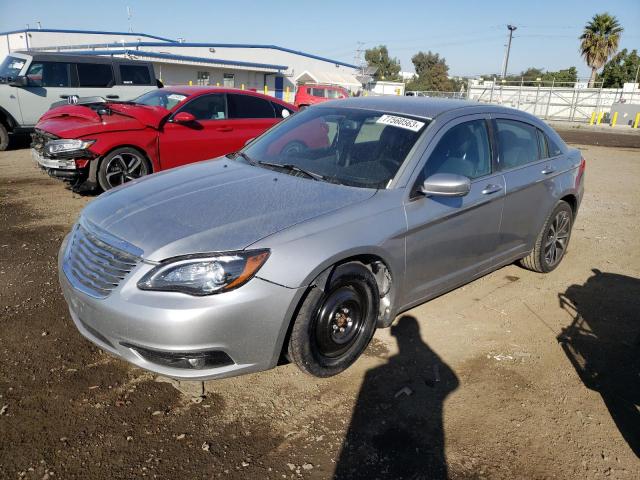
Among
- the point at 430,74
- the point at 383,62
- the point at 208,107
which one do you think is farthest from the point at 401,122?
the point at 383,62

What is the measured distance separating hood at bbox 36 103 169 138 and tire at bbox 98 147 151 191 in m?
0.33

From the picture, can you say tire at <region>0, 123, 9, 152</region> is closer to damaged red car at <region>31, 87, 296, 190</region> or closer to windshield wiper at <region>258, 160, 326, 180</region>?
damaged red car at <region>31, 87, 296, 190</region>

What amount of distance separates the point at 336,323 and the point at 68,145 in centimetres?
521

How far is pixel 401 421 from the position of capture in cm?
279

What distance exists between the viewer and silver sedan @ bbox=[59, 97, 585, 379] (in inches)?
101

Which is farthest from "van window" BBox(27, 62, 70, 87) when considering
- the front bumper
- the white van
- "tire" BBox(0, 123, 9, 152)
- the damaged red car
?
the front bumper

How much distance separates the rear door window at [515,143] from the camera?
414 cm

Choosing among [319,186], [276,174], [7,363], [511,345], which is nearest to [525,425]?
[511,345]

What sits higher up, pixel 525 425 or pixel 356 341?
pixel 356 341

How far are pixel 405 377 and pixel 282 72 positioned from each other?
41708mm

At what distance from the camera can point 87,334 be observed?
2.90m

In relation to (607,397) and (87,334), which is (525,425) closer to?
(607,397)

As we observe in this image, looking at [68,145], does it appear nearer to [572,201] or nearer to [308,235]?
[308,235]

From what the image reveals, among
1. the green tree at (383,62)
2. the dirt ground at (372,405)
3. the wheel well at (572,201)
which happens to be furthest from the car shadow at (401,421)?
the green tree at (383,62)
